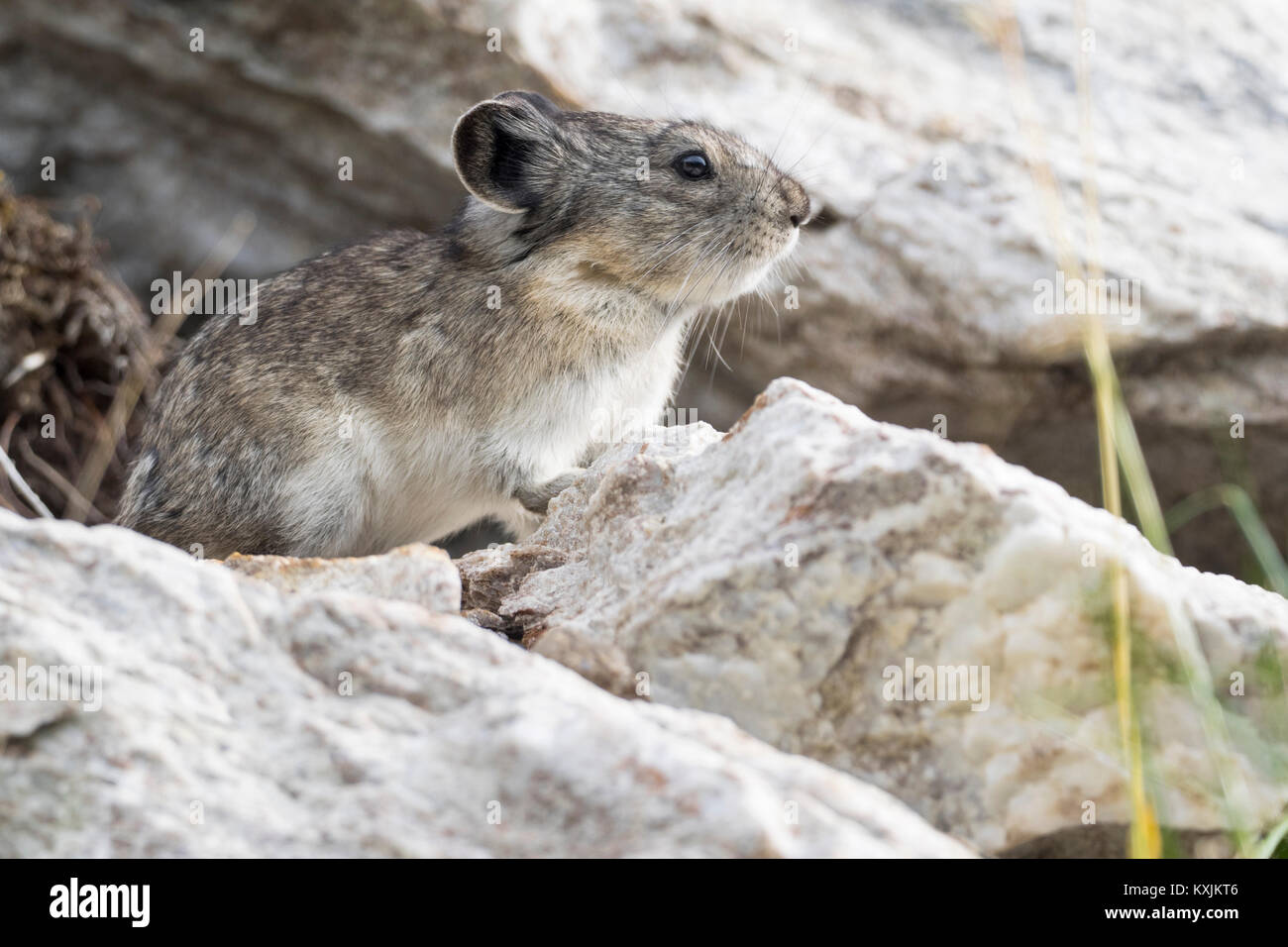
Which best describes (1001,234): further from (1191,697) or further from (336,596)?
(336,596)

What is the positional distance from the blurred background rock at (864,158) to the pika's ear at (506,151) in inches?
80.4

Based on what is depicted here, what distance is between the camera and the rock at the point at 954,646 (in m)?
3.28

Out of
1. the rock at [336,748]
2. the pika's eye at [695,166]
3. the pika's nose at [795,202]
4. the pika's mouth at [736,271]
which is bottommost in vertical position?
the rock at [336,748]

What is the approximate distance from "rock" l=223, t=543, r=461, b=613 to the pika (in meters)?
1.91

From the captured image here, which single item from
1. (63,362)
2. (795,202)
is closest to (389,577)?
(795,202)

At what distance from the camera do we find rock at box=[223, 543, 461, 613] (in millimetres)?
3672

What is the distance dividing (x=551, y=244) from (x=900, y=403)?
320 cm

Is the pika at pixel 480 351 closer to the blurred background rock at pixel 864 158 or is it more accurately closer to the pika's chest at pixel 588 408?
the pika's chest at pixel 588 408

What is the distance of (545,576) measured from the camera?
4.57 metres

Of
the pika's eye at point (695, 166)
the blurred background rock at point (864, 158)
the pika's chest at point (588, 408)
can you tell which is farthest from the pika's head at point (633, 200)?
the blurred background rock at point (864, 158)

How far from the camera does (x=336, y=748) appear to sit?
2934 millimetres

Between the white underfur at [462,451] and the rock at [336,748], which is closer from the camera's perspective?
the rock at [336,748]

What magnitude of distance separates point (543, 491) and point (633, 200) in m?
1.38

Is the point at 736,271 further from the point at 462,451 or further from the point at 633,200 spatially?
the point at 462,451
